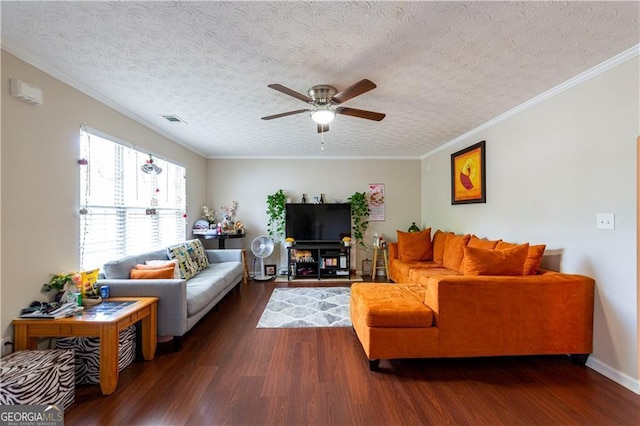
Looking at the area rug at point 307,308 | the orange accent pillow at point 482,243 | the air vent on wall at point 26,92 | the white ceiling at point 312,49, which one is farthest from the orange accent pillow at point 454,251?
the air vent on wall at point 26,92

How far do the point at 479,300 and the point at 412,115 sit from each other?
85.6 inches

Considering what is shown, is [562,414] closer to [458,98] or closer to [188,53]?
[458,98]

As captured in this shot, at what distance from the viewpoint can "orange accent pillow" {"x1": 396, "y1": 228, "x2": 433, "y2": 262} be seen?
15.1 ft

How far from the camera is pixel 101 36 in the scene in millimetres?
1804

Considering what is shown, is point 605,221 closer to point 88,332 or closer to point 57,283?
point 88,332

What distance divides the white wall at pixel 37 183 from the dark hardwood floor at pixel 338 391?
98 cm

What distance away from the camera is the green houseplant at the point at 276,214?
557 cm

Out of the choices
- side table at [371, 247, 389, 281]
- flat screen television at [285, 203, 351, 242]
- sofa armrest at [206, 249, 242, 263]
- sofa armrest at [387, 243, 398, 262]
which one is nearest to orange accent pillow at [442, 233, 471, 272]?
sofa armrest at [387, 243, 398, 262]

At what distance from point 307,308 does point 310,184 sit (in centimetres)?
275

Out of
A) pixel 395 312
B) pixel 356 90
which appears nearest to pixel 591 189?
pixel 395 312

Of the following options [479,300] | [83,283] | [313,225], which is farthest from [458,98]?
[83,283]

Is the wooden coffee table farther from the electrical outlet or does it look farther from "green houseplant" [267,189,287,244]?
"green houseplant" [267,189,287,244]

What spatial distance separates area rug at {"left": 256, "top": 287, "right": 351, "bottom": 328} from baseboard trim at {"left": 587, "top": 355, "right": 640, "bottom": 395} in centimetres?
215

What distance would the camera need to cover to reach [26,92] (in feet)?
6.59
